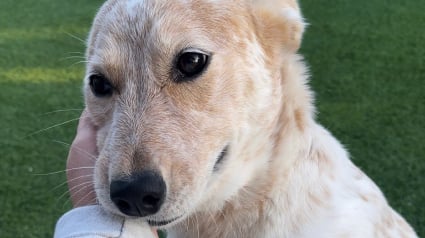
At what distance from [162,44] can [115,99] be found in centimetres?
26

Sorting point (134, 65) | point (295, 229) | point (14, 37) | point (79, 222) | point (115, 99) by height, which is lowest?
point (14, 37)

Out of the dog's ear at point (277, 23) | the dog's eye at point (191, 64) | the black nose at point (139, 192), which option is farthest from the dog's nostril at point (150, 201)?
the dog's ear at point (277, 23)

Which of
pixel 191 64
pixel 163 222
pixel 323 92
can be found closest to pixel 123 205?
pixel 163 222

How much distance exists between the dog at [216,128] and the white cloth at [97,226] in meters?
0.05

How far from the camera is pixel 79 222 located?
2.03 meters

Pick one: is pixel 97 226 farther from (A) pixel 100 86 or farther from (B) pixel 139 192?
(A) pixel 100 86

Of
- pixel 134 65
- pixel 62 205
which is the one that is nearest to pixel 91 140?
pixel 134 65

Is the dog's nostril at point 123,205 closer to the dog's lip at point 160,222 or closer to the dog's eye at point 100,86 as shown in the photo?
the dog's lip at point 160,222

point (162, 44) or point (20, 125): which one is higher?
point (162, 44)

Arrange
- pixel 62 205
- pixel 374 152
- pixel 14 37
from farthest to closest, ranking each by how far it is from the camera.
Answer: pixel 14 37
pixel 374 152
pixel 62 205

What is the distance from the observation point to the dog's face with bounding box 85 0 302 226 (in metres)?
1.94

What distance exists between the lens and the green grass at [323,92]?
13.9 feet

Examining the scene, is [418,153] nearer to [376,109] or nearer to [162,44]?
[376,109]

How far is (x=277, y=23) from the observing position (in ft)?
7.79
